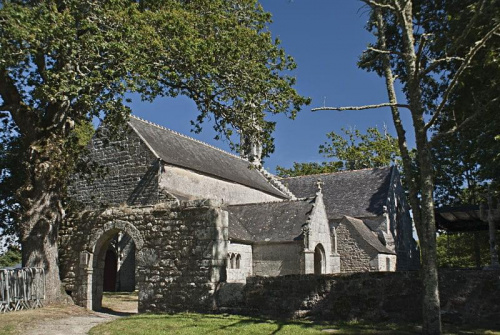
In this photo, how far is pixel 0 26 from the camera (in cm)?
A: 1157

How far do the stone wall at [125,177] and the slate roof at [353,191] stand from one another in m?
12.9

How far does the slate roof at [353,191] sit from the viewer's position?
30.4 meters

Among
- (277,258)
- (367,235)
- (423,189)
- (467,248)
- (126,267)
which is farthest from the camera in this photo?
(467,248)

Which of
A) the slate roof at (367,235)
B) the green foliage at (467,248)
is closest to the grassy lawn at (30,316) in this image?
the slate roof at (367,235)

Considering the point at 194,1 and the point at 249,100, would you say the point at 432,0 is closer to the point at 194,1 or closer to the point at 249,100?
the point at 249,100

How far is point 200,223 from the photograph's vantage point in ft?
41.5

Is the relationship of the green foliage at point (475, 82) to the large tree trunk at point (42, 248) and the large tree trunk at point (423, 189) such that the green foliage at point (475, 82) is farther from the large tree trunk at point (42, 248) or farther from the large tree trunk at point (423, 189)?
the large tree trunk at point (42, 248)

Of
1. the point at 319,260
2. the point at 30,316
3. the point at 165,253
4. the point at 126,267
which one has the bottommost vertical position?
the point at 30,316

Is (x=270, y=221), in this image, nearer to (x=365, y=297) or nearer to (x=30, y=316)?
(x=365, y=297)

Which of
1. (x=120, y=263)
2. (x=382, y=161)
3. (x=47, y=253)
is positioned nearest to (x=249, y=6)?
(x=47, y=253)

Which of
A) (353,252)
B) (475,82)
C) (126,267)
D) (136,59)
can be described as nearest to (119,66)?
(136,59)

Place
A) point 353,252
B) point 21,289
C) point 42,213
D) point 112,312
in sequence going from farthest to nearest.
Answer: point 353,252 → point 112,312 → point 42,213 → point 21,289

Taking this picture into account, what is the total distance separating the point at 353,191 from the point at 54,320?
23915 millimetres

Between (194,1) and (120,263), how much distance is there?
14.4 meters
